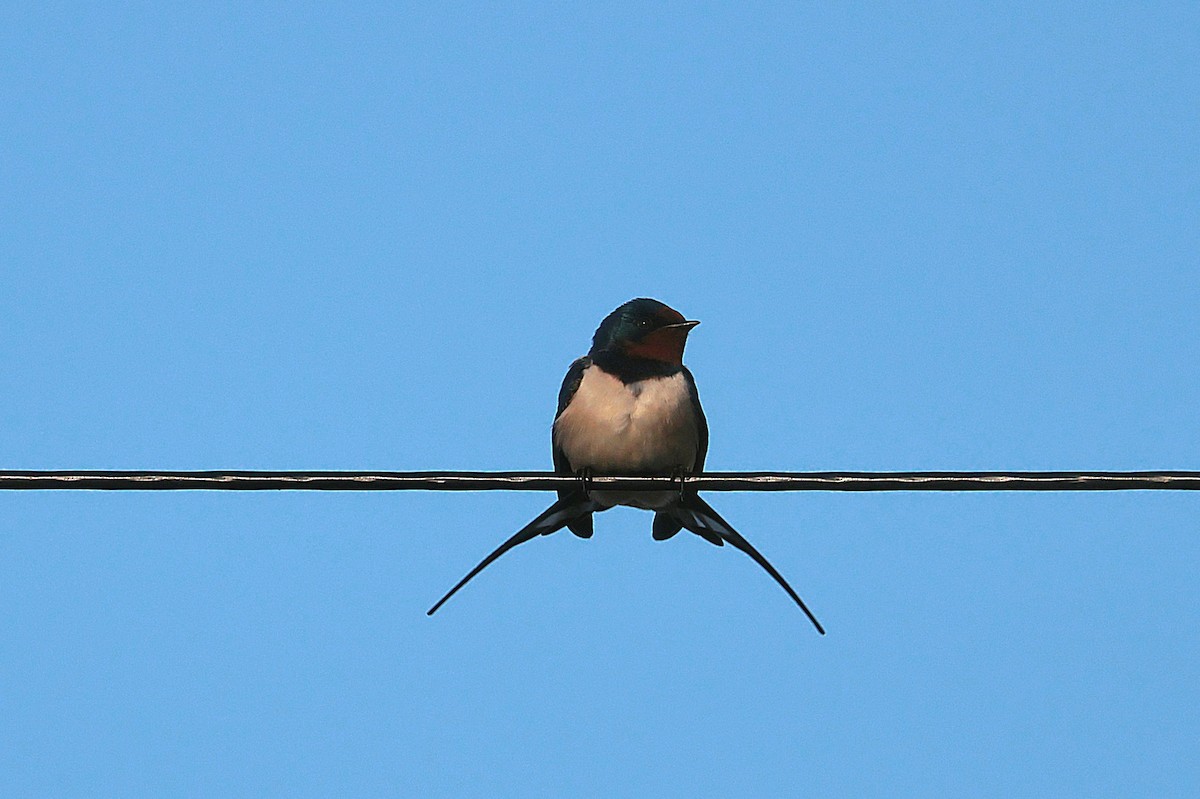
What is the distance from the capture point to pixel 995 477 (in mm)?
5180

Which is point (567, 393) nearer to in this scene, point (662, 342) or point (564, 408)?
point (564, 408)

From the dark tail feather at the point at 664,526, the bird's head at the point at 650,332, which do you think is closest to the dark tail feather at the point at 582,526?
the dark tail feather at the point at 664,526

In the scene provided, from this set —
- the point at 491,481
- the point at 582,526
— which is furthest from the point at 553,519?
the point at 491,481

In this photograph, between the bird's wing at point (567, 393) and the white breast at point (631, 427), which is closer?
the white breast at point (631, 427)

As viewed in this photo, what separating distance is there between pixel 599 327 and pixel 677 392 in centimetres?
63

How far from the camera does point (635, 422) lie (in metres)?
7.58

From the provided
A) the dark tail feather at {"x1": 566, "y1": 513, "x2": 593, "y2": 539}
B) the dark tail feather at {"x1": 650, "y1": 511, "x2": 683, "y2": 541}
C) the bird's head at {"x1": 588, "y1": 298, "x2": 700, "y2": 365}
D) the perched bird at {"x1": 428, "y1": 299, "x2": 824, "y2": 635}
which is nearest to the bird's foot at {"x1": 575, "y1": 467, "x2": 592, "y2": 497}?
the perched bird at {"x1": 428, "y1": 299, "x2": 824, "y2": 635}

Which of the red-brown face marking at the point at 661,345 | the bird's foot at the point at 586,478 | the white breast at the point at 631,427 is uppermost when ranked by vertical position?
the red-brown face marking at the point at 661,345

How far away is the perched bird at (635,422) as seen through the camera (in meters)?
7.57

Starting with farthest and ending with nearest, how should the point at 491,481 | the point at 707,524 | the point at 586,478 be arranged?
1. the point at 707,524
2. the point at 586,478
3. the point at 491,481

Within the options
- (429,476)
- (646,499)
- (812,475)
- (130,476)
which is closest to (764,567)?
(646,499)

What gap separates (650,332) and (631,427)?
1.75 ft

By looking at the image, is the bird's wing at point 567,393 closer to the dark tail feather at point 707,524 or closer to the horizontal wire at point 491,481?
the dark tail feather at point 707,524

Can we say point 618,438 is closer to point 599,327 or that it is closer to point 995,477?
point 599,327
